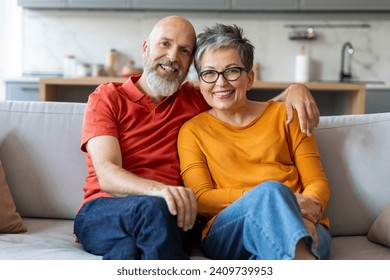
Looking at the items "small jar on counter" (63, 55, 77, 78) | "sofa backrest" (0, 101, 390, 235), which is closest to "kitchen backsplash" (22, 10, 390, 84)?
"small jar on counter" (63, 55, 77, 78)

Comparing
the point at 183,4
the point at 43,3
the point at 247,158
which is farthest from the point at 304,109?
the point at 43,3

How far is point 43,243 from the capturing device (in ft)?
5.91

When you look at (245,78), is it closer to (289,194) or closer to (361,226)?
(289,194)

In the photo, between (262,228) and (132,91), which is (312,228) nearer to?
(262,228)

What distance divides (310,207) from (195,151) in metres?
0.45

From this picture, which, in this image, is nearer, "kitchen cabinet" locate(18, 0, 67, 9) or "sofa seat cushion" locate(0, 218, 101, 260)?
"sofa seat cushion" locate(0, 218, 101, 260)

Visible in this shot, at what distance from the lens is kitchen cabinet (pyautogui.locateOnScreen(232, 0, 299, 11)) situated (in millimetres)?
4598

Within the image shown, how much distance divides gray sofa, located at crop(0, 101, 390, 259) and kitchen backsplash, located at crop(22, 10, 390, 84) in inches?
114

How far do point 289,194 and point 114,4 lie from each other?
3632 mm

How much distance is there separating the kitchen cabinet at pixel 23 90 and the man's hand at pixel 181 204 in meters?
3.29

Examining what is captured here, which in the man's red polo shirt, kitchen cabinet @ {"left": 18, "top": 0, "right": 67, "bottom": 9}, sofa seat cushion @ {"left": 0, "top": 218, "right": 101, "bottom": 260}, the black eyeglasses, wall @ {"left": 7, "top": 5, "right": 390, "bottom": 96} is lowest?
sofa seat cushion @ {"left": 0, "top": 218, "right": 101, "bottom": 260}

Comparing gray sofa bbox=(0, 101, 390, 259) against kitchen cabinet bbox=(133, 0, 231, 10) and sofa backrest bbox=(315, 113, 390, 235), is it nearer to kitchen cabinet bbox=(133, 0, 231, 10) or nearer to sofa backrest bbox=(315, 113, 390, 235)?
sofa backrest bbox=(315, 113, 390, 235)
